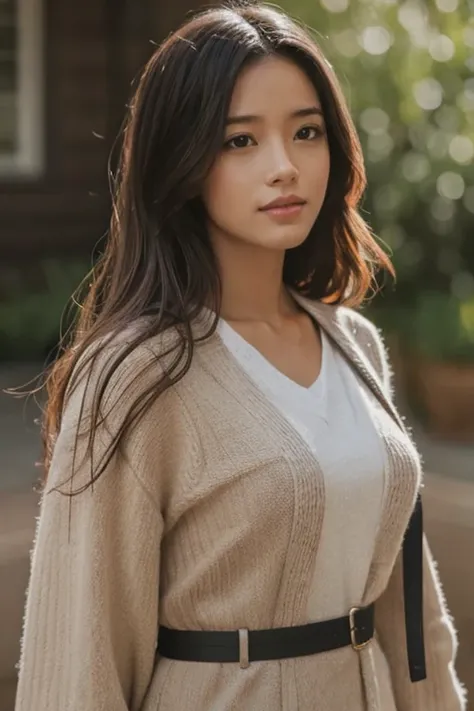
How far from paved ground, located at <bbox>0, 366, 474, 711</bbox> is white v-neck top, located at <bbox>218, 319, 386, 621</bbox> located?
2206 mm

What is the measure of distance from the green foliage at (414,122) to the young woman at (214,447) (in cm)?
652

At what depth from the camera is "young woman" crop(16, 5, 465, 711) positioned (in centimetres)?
187

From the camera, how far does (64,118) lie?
10562 mm

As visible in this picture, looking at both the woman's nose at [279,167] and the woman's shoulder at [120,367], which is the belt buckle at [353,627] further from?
the woman's nose at [279,167]

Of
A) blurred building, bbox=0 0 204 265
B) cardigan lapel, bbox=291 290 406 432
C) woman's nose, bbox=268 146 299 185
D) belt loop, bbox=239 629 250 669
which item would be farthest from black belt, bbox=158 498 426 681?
blurred building, bbox=0 0 204 265

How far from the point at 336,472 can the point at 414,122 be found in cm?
712

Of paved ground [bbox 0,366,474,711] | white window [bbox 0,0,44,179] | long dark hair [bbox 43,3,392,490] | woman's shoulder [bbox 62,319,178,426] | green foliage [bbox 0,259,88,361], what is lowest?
green foliage [bbox 0,259,88,361]

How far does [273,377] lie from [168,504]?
0.25 meters

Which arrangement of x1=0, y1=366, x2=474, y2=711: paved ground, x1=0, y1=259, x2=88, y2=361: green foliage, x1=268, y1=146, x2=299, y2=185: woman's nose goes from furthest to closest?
x1=0, y1=259, x2=88, y2=361: green foliage
x1=0, y1=366, x2=474, y2=711: paved ground
x1=268, y1=146, x2=299, y2=185: woman's nose

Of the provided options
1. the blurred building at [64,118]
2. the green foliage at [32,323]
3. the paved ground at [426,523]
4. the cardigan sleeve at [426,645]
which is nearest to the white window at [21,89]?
the blurred building at [64,118]

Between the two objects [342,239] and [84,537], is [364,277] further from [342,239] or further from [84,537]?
[84,537]

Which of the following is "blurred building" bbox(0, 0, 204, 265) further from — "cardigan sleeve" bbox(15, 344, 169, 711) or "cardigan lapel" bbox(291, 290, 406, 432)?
"cardigan sleeve" bbox(15, 344, 169, 711)

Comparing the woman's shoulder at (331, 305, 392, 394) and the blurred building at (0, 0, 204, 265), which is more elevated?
the woman's shoulder at (331, 305, 392, 394)

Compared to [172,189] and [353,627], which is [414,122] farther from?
[353,627]
